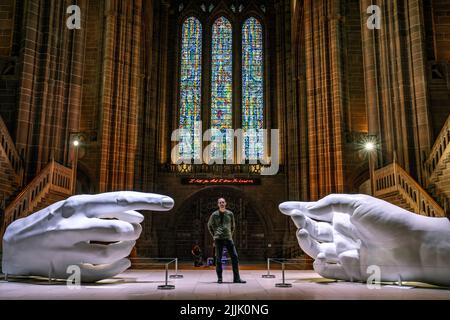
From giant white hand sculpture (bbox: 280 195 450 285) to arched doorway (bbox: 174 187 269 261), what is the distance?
20.4 meters

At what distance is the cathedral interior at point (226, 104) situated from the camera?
44.6ft

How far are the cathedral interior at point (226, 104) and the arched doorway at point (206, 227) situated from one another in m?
0.08

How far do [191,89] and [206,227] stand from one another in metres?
10.0

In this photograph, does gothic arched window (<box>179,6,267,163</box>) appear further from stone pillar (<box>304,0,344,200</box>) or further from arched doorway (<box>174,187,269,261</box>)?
stone pillar (<box>304,0,344,200</box>)

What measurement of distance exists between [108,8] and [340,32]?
1064 centimetres

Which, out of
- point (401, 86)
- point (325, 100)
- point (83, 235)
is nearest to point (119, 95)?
point (325, 100)

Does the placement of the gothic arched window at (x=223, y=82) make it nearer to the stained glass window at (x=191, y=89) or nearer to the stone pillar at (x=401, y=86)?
the stained glass window at (x=191, y=89)

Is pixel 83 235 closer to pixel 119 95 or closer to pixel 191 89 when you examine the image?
pixel 119 95

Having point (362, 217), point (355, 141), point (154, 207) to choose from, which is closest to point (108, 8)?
point (355, 141)

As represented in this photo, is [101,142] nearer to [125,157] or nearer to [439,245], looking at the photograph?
[125,157]

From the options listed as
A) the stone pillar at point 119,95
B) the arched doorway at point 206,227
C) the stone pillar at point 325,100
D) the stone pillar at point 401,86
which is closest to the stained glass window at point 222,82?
the arched doorway at point 206,227

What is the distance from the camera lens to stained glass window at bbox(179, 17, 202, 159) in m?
31.0
